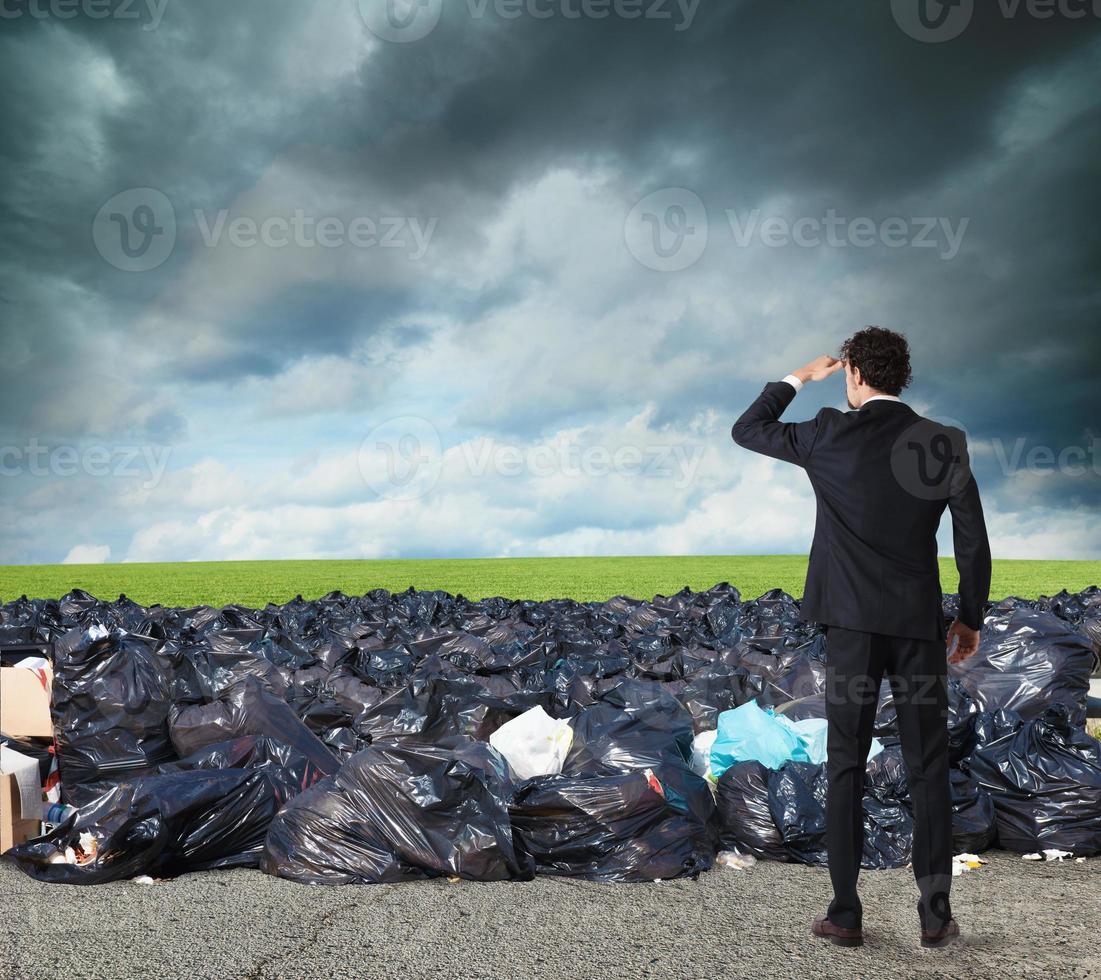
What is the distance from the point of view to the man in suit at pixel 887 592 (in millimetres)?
2775

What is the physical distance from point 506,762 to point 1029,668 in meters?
3.75

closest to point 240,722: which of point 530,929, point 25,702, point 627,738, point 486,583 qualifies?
point 25,702

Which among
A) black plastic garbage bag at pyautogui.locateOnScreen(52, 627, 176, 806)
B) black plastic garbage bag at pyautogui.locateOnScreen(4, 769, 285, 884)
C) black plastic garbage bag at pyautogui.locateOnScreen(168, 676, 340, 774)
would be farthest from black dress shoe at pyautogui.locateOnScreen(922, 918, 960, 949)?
black plastic garbage bag at pyautogui.locateOnScreen(52, 627, 176, 806)

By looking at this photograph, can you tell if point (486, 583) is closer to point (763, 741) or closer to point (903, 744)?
point (763, 741)

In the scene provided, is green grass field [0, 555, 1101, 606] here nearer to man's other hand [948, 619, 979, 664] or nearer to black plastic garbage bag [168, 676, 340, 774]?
black plastic garbage bag [168, 676, 340, 774]

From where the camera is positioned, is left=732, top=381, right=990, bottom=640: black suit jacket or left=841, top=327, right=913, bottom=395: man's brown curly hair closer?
left=732, top=381, right=990, bottom=640: black suit jacket

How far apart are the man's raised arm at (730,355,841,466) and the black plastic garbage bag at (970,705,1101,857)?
84.8 inches

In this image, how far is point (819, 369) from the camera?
3.12m

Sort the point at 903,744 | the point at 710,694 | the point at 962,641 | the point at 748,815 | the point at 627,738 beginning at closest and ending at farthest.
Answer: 1. the point at 903,744
2. the point at 962,641
3. the point at 748,815
4. the point at 627,738
5. the point at 710,694

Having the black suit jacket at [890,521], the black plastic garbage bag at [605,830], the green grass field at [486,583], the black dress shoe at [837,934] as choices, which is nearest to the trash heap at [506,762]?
the black plastic garbage bag at [605,830]

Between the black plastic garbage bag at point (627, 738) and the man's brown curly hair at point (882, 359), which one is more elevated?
the man's brown curly hair at point (882, 359)

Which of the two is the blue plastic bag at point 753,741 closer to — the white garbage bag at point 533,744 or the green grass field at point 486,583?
the white garbage bag at point 533,744

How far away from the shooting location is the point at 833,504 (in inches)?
114

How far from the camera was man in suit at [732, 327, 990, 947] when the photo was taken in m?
2.78
